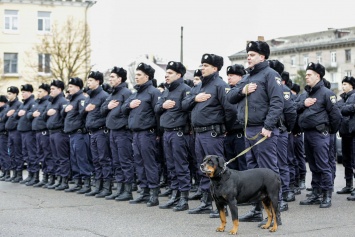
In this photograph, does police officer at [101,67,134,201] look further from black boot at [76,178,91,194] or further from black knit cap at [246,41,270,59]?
black knit cap at [246,41,270,59]

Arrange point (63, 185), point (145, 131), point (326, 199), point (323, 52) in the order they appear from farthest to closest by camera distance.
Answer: point (323, 52), point (63, 185), point (145, 131), point (326, 199)

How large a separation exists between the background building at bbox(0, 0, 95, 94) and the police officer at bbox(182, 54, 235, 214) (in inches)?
1496

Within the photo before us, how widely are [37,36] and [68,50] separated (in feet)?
25.5

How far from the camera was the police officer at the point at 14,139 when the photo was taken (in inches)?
629

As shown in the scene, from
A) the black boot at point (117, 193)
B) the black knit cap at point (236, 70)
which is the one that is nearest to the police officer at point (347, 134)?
the black knit cap at point (236, 70)

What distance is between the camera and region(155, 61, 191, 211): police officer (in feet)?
34.3

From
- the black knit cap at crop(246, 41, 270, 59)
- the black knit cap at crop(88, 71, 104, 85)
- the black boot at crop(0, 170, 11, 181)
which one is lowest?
the black boot at crop(0, 170, 11, 181)

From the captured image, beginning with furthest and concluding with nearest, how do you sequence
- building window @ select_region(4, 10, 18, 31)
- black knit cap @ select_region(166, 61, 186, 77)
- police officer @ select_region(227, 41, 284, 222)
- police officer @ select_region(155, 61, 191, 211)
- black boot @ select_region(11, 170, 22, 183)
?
1. building window @ select_region(4, 10, 18, 31)
2. black boot @ select_region(11, 170, 22, 183)
3. black knit cap @ select_region(166, 61, 186, 77)
4. police officer @ select_region(155, 61, 191, 211)
5. police officer @ select_region(227, 41, 284, 222)

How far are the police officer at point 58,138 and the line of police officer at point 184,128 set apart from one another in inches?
0.9

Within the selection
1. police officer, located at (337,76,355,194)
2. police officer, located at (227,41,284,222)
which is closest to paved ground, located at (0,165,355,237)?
police officer, located at (227,41,284,222)

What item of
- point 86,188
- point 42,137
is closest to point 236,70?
point 86,188

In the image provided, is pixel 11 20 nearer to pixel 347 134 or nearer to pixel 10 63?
pixel 10 63

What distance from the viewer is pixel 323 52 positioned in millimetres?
88688

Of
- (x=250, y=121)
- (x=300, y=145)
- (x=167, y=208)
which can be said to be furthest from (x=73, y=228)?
(x=300, y=145)
